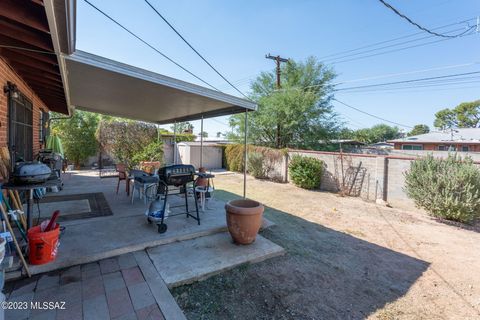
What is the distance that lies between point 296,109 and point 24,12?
12274mm

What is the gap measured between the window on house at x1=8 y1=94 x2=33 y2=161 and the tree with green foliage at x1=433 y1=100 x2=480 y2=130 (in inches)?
1652

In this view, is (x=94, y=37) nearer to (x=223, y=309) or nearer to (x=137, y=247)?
(x=137, y=247)

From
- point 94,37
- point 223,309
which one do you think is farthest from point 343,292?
point 94,37

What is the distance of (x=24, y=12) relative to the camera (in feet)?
6.10

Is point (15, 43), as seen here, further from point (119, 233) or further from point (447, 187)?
point (447, 187)

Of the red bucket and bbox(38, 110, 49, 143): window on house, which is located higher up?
bbox(38, 110, 49, 143): window on house

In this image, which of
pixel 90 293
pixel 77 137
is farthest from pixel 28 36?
pixel 77 137

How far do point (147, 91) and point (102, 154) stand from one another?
9.42 meters

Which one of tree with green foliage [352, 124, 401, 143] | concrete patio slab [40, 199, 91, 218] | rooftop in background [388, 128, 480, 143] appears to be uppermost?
tree with green foliage [352, 124, 401, 143]

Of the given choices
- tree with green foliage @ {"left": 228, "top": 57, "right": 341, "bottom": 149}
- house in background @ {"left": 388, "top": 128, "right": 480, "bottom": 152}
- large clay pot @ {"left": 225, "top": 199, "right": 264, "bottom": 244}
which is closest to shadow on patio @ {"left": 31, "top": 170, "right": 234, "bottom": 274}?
large clay pot @ {"left": 225, "top": 199, "right": 264, "bottom": 244}

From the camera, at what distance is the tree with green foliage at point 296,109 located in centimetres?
1305

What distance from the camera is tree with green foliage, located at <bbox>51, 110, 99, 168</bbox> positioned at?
36.7ft

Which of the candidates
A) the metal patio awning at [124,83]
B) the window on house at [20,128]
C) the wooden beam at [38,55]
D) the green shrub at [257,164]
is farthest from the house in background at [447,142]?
the window on house at [20,128]

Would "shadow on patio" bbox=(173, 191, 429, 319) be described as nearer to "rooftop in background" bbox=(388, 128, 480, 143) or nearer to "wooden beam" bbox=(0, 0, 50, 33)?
"wooden beam" bbox=(0, 0, 50, 33)
